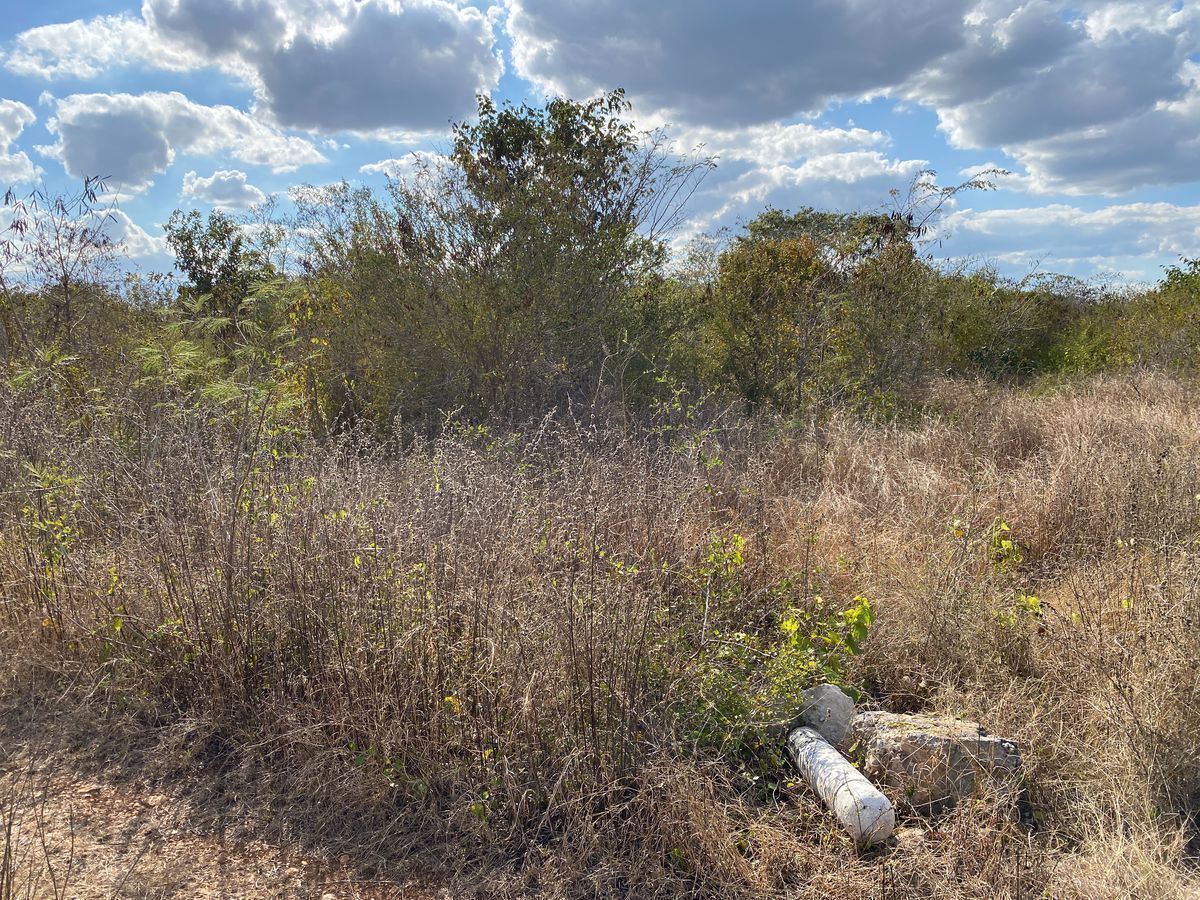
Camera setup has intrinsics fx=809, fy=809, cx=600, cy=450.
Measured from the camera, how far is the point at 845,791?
2.87 metres

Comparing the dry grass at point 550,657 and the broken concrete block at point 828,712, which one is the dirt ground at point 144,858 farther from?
the broken concrete block at point 828,712

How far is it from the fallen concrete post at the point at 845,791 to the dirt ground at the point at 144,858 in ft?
4.47

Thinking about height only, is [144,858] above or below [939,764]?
below

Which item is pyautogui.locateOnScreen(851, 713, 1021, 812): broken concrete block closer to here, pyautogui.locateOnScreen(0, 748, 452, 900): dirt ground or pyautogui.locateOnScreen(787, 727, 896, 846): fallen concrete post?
pyautogui.locateOnScreen(787, 727, 896, 846): fallen concrete post

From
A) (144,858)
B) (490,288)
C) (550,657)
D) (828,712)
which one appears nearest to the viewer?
(144,858)

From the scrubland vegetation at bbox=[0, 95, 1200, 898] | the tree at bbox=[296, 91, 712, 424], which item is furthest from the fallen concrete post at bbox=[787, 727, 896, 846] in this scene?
the tree at bbox=[296, 91, 712, 424]

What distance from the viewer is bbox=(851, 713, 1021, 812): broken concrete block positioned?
3.04 meters

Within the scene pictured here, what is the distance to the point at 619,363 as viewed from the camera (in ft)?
26.1

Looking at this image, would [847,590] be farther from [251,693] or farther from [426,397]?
[426,397]

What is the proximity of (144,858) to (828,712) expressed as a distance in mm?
2609

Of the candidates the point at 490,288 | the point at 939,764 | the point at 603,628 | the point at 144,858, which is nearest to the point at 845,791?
the point at 939,764

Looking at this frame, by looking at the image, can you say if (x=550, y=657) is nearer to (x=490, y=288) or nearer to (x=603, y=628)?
(x=603, y=628)

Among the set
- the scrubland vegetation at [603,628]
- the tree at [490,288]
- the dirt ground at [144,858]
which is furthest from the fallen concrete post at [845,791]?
the tree at [490,288]

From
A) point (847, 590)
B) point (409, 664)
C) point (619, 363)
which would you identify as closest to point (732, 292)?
point (619, 363)
